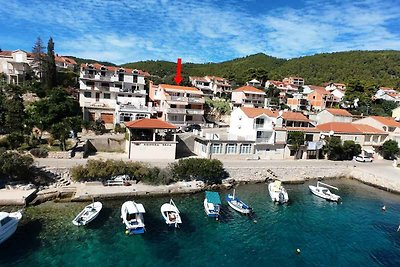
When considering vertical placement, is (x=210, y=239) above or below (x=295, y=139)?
below

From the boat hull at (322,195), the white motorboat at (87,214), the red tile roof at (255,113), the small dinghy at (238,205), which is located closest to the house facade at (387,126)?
the red tile roof at (255,113)

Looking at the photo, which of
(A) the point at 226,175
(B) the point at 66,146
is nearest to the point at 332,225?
(A) the point at 226,175

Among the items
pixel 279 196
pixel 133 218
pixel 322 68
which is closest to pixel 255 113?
pixel 279 196

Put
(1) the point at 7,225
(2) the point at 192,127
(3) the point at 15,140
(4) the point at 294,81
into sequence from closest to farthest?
(1) the point at 7,225 < (3) the point at 15,140 < (2) the point at 192,127 < (4) the point at 294,81

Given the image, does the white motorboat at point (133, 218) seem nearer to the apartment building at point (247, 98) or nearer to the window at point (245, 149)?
the window at point (245, 149)

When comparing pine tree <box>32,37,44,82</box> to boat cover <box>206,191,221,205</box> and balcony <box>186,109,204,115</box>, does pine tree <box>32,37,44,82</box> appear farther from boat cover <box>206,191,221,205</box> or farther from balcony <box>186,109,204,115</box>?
boat cover <box>206,191,221,205</box>

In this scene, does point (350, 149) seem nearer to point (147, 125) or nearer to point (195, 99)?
point (195, 99)
